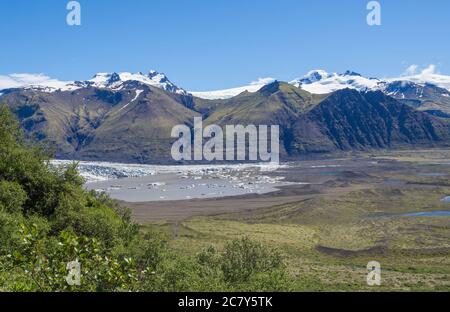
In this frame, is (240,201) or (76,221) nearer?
(76,221)

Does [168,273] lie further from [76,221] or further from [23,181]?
[23,181]

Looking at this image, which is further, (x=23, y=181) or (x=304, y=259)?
(x=304, y=259)

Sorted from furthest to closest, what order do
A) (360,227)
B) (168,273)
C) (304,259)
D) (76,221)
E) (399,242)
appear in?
(360,227) → (399,242) → (304,259) → (76,221) → (168,273)

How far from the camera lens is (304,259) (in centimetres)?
9519

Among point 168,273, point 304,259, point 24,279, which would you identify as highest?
point 24,279

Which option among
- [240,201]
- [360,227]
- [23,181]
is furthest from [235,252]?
[240,201]

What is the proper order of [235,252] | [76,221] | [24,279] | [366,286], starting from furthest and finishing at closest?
1. [366,286]
2. [235,252]
3. [76,221]
4. [24,279]

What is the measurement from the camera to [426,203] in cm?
15738
